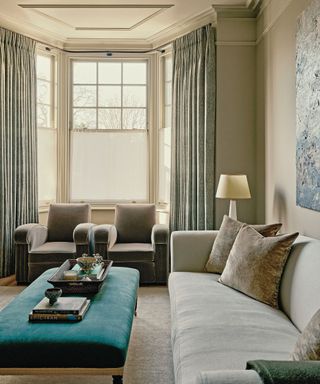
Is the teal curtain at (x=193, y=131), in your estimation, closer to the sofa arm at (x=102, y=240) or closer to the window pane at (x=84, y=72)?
the sofa arm at (x=102, y=240)

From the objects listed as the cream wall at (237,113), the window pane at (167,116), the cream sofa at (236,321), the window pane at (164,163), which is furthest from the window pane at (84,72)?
the cream sofa at (236,321)

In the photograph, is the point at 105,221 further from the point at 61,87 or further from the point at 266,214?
the point at 266,214

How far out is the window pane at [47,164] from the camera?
5488mm

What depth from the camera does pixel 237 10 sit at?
4.54m

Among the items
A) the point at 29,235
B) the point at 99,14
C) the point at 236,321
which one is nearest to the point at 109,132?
the point at 99,14

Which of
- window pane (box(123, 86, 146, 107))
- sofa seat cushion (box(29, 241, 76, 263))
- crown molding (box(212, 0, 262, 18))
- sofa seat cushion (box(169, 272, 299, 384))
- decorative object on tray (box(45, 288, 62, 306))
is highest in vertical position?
crown molding (box(212, 0, 262, 18))

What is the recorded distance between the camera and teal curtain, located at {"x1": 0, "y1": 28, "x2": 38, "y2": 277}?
4816mm

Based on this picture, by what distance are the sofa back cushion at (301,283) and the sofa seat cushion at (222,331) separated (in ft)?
0.24

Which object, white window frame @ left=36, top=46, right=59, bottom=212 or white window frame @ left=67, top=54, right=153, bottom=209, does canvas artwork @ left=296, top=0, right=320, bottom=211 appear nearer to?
white window frame @ left=67, top=54, right=153, bottom=209

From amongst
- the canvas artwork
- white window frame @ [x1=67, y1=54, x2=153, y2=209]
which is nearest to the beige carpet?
the canvas artwork

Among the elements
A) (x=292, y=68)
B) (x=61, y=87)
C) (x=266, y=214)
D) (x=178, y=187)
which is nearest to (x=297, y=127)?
(x=292, y=68)

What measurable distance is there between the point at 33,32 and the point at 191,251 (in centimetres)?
352

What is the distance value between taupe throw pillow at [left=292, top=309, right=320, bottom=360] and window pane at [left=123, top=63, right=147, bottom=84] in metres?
4.72

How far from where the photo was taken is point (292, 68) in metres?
3.33
